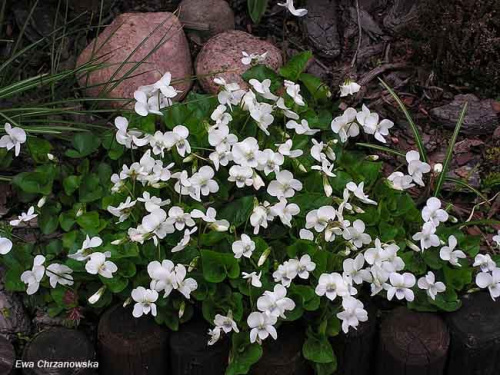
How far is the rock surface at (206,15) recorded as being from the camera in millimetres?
3422

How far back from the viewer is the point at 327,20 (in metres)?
3.46

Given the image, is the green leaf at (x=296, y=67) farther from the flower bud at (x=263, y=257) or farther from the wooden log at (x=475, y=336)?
the wooden log at (x=475, y=336)

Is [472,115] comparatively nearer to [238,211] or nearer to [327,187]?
[327,187]

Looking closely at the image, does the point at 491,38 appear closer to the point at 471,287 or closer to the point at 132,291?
the point at 471,287

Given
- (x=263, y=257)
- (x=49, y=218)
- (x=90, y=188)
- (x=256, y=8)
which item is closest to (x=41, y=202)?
(x=49, y=218)

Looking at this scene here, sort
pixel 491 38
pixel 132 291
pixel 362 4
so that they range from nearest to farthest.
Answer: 1. pixel 132 291
2. pixel 491 38
3. pixel 362 4

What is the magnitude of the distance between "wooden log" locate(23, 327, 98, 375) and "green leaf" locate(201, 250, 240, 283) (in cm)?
45

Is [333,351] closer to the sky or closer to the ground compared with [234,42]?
closer to the ground

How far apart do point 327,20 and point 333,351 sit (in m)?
1.58

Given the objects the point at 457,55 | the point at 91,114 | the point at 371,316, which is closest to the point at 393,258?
the point at 371,316

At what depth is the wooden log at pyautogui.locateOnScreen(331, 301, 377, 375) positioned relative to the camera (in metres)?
2.50

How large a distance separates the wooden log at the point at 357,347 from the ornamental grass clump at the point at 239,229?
2.1 inches

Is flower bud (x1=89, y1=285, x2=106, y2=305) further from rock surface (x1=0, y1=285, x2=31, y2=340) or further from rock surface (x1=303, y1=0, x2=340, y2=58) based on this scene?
rock surface (x1=303, y1=0, x2=340, y2=58)

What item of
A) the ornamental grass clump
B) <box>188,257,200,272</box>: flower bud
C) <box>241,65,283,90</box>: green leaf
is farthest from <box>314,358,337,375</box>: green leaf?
<box>241,65,283,90</box>: green leaf
